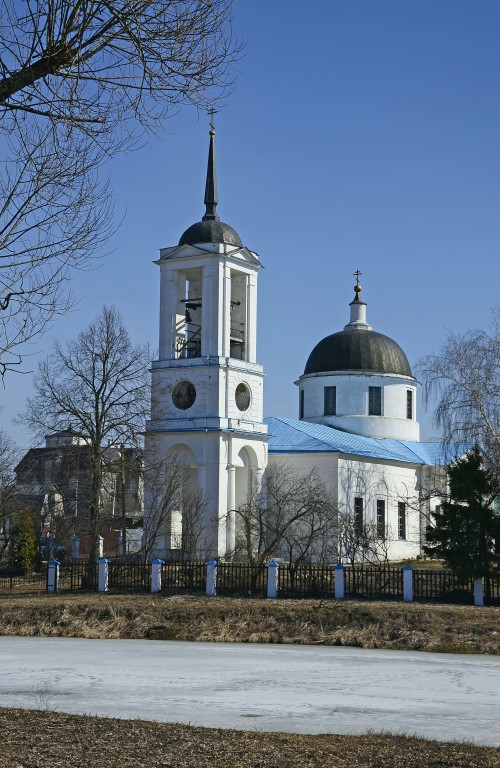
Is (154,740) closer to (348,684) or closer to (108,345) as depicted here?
(348,684)

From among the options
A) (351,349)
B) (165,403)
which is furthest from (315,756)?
(351,349)

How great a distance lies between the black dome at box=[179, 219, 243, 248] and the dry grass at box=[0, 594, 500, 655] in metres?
19.2

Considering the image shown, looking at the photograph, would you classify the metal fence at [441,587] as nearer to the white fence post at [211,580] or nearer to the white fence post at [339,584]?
the white fence post at [339,584]

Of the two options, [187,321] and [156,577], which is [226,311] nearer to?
[187,321]

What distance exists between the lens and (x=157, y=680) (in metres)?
14.5

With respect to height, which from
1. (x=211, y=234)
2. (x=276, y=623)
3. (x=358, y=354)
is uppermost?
(x=211, y=234)

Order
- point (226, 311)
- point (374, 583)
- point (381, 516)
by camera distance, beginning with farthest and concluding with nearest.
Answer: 1. point (381, 516)
2. point (226, 311)
3. point (374, 583)

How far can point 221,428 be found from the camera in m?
40.7

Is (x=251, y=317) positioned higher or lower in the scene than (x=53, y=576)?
higher

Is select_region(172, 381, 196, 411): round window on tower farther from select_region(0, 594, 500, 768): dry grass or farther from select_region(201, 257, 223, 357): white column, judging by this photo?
select_region(0, 594, 500, 768): dry grass

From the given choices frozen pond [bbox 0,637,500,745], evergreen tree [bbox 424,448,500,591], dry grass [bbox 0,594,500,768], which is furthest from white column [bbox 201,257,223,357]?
frozen pond [bbox 0,637,500,745]

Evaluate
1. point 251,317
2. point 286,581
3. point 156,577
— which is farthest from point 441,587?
point 251,317

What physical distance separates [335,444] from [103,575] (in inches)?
687

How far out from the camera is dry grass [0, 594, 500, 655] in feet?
69.7
